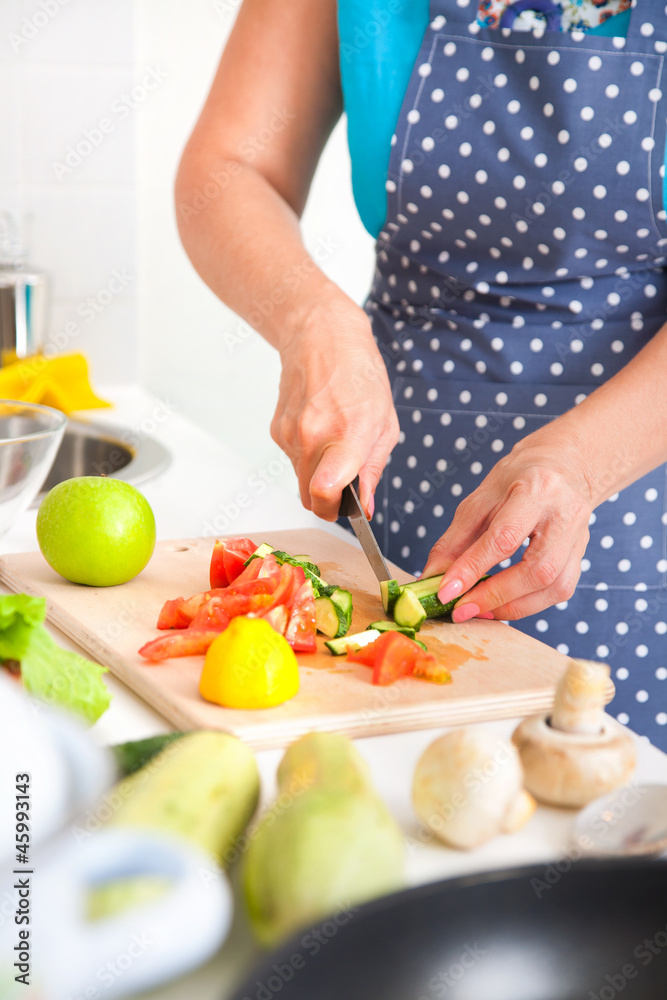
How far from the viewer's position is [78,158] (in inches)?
90.0

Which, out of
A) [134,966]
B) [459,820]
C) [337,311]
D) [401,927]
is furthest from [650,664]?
[134,966]

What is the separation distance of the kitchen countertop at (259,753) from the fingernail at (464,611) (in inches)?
7.7

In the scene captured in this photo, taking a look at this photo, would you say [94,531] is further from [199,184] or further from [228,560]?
[199,184]

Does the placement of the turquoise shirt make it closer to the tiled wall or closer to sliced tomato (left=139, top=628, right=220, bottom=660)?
sliced tomato (left=139, top=628, right=220, bottom=660)

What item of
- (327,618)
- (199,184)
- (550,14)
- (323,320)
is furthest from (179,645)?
(550,14)

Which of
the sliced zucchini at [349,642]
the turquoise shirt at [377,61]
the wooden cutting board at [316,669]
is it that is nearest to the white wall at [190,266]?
the turquoise shirt at [377,61]

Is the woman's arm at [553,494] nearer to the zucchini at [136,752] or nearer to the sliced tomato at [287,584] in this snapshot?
the sliced tomato at [287,584]

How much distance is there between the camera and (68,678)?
0.74 metres

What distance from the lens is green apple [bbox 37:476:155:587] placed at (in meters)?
1.05

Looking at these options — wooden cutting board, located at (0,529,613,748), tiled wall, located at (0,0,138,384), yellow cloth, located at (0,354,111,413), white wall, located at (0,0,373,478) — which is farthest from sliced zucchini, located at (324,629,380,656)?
white wall, located at (0,0,373,478)

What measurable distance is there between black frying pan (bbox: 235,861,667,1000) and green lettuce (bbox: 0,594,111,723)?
0.33 meters

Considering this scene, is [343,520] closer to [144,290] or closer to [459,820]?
[459,820]

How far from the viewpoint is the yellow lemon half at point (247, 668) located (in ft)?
2.65

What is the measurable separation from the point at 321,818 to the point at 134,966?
0.39ft
